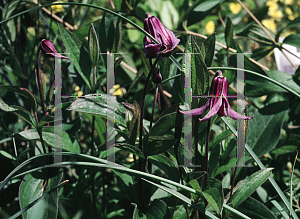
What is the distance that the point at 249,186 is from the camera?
477 millimetres

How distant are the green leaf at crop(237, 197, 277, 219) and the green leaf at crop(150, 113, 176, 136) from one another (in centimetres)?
20

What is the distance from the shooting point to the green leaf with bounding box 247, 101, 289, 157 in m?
0.69

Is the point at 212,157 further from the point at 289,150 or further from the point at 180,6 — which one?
the point at 180,6

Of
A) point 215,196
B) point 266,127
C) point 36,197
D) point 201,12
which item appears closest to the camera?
point 215,196

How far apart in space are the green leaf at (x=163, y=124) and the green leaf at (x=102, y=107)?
70 millimetres

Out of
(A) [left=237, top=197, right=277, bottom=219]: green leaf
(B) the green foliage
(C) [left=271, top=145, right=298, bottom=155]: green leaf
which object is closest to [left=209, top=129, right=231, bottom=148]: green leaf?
(B) the green foliage

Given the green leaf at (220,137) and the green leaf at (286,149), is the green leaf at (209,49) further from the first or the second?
the green leaf at (286,149)

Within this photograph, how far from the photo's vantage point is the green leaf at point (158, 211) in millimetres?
491

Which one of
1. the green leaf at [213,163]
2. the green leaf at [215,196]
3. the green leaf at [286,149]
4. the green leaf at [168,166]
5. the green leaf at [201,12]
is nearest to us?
the green leaf at [215,196]

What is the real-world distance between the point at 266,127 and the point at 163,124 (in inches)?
14.6

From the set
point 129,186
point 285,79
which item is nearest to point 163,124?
point 129,186

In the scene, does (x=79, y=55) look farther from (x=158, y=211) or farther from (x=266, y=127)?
(x=266, y=127)

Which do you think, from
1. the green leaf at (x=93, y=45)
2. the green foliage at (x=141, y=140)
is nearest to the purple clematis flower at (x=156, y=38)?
the green foliage at (x=141, y=140)

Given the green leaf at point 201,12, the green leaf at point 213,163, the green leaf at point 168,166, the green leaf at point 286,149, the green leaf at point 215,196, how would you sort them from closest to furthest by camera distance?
the green leaf at point 215,196, the green leaf at point 168,166, the green leaf at point 213,163, the green leaf at point 286,149, the green leaf at point 201,12
